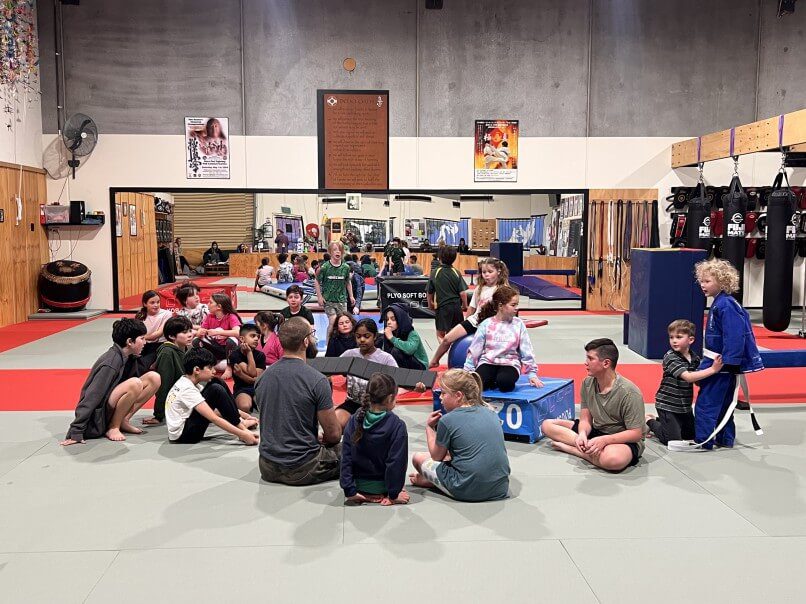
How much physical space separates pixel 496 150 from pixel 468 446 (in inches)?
432

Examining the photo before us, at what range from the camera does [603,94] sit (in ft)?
48.5

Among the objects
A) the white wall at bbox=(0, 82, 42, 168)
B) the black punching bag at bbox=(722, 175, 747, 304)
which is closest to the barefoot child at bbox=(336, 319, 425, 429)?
the black punching bag at bbox=(722, 175, 747, 304)

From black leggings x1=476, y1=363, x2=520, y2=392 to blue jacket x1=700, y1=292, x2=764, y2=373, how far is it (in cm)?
144

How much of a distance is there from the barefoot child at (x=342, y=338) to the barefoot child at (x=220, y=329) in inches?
37.7

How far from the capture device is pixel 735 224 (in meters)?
11.5

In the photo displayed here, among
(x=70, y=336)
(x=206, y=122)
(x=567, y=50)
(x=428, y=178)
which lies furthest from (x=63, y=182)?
(x=567, y=50)

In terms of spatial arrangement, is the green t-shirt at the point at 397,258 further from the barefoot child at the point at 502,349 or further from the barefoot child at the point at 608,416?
the barefoot child at the point at 608,416

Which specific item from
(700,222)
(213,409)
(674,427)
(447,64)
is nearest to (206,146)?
(447,64)

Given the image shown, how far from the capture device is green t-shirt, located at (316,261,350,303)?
9625mm

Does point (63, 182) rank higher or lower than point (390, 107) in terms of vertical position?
lower

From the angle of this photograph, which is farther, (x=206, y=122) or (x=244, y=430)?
(x=206, y=122)

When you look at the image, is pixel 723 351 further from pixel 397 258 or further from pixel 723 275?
pixel 397 258

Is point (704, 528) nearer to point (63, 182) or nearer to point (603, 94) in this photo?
point (603, 94)

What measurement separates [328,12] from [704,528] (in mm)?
12554
